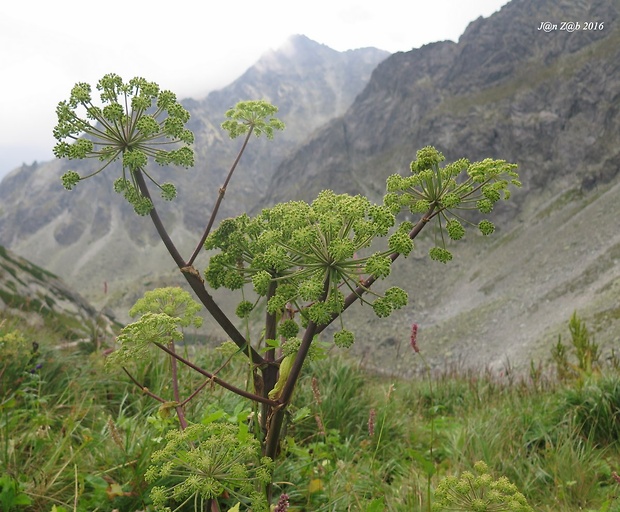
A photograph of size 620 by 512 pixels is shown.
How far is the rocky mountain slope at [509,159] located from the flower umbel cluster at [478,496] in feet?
142

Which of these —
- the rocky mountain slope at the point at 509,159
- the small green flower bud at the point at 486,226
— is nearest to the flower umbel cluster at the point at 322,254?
the small green flower bud at the point at 486,226

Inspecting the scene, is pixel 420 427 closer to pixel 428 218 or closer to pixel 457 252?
pixel 428 218

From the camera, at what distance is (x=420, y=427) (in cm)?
639

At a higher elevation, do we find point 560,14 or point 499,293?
point 560,14

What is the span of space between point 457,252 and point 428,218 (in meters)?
132

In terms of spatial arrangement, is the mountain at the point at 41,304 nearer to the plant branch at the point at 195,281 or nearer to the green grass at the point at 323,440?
the green grass at the point at 323,440

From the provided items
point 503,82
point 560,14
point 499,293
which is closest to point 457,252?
point 499,293

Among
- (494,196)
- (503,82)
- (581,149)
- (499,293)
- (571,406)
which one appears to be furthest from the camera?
(503,82)

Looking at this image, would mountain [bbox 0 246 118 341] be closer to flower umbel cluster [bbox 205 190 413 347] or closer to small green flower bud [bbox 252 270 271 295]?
flower umbel cluster [bbox 205 190 413 347]

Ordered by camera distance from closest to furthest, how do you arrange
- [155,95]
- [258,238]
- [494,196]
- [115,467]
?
[494,196] → [258,238] → [155,95] → [115,467]

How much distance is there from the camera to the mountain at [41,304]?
450 inches

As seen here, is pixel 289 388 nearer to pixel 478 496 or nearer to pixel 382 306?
pixel 382 306

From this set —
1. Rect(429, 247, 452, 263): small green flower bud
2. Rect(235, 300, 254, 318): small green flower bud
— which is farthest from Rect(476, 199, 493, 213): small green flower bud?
Rect(235, 300, 254, 318): small green flower bud

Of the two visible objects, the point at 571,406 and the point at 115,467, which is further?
the point at 571,406
